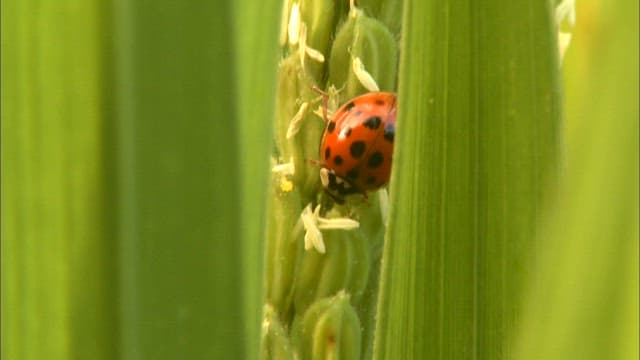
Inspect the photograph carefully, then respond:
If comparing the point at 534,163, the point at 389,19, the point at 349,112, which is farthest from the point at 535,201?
the point at 349,112

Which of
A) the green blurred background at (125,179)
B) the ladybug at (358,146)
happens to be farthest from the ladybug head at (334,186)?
the green blurred background at (125,179)

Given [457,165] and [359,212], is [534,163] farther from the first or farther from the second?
[359,212]

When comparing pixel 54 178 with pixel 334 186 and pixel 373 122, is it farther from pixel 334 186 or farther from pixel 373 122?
pixel 373 122

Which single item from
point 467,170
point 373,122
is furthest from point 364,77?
point 373,122

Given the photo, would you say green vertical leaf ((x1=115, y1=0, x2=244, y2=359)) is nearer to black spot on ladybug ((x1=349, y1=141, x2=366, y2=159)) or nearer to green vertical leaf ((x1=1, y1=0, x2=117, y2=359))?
green vertical leaf ((x1=1, y1=0, x2=117, y2=359))

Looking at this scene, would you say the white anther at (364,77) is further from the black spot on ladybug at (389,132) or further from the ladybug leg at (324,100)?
the black spot on ladybug at (389,132)

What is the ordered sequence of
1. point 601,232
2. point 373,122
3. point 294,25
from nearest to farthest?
point 601,232, point 294,25, point 373,122

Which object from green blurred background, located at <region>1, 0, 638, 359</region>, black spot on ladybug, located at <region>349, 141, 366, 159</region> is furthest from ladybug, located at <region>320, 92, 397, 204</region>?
green blurred background, located at <region>1, 0, 638, 359</region>
